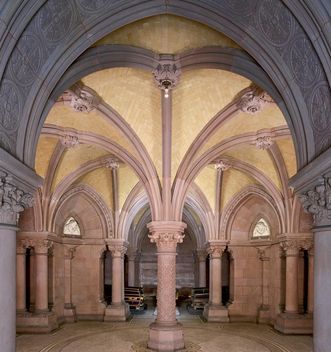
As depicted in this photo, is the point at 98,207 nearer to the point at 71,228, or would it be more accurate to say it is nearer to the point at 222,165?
the point at 71,228

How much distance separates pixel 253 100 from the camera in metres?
8.84

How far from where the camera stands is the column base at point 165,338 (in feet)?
33.7

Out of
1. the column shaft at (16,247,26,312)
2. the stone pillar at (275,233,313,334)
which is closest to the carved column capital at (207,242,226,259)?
the stone pillar at (275,233,313,334)

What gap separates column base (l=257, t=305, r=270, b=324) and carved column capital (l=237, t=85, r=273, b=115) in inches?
344

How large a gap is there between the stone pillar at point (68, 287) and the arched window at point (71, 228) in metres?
0.57

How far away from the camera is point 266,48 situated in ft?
18.4

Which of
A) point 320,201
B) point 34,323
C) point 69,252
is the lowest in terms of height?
point 34,323

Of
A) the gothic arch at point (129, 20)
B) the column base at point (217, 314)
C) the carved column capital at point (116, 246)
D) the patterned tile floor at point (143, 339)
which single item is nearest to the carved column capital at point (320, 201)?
the gothic arch at point (129, 20)

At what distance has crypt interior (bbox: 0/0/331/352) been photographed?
532 cm

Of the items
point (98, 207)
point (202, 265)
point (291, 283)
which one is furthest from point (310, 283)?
point (202, 265)

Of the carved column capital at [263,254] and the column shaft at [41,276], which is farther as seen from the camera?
the carved column capital at [263,254]

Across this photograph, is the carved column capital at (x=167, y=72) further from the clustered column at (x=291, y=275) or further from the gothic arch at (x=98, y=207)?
the gothic arch at (x=98, y=207)

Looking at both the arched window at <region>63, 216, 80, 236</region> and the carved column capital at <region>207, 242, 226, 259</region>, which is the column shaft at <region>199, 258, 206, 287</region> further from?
the arched window at <region>63, 216, 80, 236</region>

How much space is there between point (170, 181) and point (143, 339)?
453 centimetres
